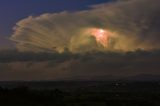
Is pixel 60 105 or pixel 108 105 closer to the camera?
pixel 60 105

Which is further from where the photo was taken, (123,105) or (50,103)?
(123,105)

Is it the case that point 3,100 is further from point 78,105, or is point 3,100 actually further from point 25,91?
point 78,105

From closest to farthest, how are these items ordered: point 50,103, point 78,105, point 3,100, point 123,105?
point 3,100 → point 50,103 → point 78,105 → point 123,105

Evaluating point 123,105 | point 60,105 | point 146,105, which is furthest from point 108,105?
point 60,105

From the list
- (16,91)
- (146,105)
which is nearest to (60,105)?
(16,91)

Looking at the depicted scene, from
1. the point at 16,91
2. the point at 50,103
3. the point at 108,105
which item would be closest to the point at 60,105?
the point at 50,103

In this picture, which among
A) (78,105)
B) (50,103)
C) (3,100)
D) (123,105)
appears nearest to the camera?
(3,100)

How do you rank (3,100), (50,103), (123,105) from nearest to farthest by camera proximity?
(3,100) → (50,103) → (123,105)

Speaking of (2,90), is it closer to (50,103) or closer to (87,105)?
(50,103)
